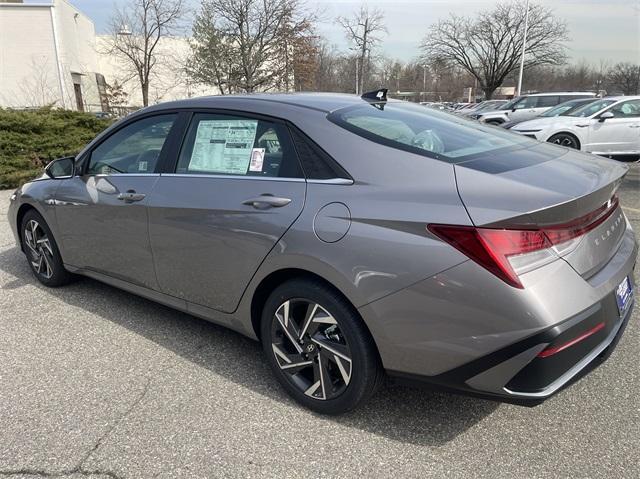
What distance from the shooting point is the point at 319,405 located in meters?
2.52

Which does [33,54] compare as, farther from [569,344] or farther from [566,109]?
[569,344]

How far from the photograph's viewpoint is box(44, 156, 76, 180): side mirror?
3.87 metres

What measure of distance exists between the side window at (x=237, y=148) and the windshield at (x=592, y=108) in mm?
10213

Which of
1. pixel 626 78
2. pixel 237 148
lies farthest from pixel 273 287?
pixel 626 78

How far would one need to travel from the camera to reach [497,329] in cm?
191

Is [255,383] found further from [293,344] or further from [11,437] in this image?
[11,437]

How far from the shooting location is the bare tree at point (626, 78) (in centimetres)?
5231

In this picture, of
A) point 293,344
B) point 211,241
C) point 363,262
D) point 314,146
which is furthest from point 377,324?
point 211,241

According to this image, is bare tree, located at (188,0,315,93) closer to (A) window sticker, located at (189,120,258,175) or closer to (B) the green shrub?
(B) the green shrub

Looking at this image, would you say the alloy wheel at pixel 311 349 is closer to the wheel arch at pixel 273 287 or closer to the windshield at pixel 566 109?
the wheel arch at pixel 273 287

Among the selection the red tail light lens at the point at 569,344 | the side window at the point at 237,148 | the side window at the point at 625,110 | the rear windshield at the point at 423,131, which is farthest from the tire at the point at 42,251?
the side window at the point at 625,110

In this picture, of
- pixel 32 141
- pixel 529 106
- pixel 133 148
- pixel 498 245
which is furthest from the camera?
pixel 529 106

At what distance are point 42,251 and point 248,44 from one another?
17064mm

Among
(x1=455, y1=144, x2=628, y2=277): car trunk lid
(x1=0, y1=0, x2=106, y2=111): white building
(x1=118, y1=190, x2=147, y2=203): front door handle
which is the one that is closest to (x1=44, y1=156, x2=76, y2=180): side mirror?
(x1=118, y1=190, x2=147, y2=203): front door handle
